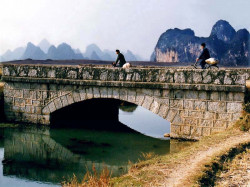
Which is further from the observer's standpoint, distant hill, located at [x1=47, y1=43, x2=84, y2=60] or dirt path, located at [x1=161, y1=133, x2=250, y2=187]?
distant hill, located at [x1=47, y1=43, x2=84, y2=60]

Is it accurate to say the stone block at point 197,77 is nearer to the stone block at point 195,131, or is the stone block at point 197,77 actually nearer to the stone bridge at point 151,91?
the stone bridge at point 151,91

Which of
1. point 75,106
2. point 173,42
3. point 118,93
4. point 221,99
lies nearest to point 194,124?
point 221,99

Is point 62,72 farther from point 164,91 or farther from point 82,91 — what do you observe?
point 164,91

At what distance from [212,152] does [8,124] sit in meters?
7.53

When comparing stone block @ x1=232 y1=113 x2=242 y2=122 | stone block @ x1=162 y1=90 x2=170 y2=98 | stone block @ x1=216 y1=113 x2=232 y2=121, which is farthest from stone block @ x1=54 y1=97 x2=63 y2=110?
stone block @ x1=232 y1=113 x2=242 y2=122

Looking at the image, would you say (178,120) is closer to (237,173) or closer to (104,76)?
A: (104,76)

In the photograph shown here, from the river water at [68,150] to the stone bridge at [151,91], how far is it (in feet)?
2.25

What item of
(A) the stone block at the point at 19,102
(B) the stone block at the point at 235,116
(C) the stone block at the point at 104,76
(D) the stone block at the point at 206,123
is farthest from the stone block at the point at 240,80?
(A) the stone block at the point at 19,102

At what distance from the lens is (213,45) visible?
1965 inches

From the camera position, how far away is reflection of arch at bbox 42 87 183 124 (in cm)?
923

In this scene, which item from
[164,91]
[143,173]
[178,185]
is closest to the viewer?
[178,185]

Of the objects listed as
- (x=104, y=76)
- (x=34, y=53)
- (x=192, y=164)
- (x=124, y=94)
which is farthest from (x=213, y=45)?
(x=34, y=53)

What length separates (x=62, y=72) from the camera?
1059cm

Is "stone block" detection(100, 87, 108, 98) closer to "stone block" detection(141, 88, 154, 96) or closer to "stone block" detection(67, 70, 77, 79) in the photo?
"stone block" detection(67, 70, 77, 79)
